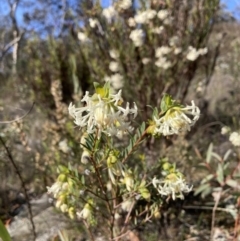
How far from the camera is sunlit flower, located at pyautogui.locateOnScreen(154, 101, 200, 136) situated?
86 centimetres

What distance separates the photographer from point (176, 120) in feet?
2.81

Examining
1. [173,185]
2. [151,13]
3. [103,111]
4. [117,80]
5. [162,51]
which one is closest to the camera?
[103,111]

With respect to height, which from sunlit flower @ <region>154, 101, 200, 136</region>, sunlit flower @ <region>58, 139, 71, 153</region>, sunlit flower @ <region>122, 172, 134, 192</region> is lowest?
sunlit flower @ <region>122, 172, 134, 192</region>

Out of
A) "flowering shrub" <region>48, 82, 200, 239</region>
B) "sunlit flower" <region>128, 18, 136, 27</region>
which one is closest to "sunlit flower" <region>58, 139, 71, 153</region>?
"flowering shrub" <region>48, 82, 200, 239</region>

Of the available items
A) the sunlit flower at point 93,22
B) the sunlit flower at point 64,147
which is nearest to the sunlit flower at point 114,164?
the sunlit flower at point 64,147

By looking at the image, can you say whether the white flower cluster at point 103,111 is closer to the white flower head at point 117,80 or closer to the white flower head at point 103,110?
the white flower head at point 103,110

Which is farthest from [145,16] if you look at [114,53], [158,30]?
[114,53]

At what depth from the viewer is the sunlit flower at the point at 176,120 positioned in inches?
33.8

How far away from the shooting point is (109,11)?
10.2ft

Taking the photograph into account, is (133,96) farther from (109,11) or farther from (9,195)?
(9,195)

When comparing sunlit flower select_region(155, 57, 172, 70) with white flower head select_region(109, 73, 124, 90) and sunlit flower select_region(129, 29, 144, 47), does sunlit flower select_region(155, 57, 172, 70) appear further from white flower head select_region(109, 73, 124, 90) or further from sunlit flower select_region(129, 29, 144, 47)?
white flower head select_region(109, 73, 124, 90)

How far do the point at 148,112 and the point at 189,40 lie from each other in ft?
1.96

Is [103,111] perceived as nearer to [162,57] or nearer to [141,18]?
[141,18]

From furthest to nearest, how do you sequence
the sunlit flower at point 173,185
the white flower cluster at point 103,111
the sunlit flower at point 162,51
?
the sunlit flower at point 162,51 < the sunlit flower at point 173,185 < the white flower cluster at point 103,111
